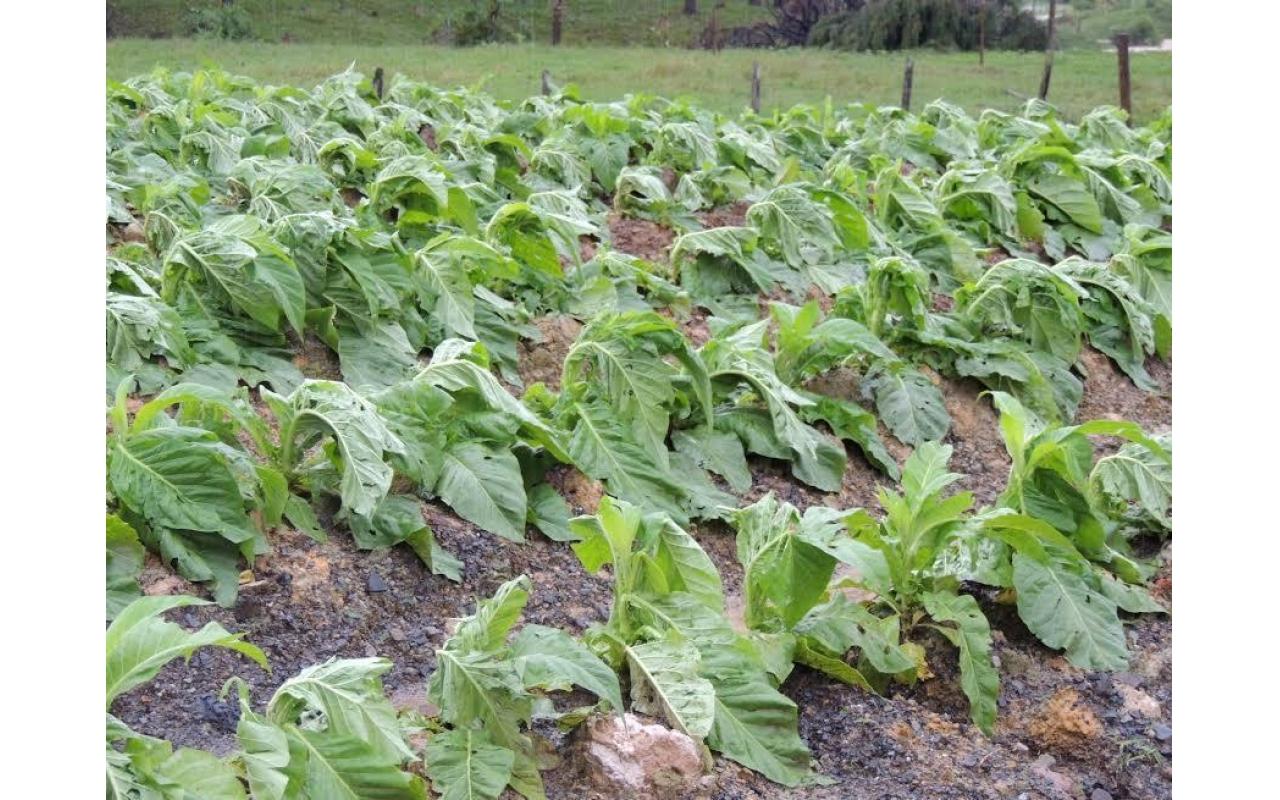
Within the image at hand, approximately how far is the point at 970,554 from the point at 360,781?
188 cm

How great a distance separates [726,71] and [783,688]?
16.5 m

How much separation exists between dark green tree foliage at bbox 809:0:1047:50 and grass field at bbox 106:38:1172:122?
17 centimetres

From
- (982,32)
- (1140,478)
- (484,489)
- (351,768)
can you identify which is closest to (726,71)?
(982,32)

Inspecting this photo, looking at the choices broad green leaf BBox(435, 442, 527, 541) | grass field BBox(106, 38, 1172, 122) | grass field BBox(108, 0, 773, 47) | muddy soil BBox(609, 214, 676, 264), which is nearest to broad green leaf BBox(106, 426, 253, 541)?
broad green leaf BBox(435, 442, 527, 541)

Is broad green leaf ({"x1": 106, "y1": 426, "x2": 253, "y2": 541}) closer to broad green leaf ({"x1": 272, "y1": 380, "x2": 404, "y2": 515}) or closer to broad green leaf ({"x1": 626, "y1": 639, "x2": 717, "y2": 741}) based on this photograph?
broad green leaf ({"x1": 272, "y1": 380, "x2": 404, "y2": 515})

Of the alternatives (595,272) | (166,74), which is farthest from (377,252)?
(166,74)

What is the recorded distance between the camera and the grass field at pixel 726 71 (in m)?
15.2

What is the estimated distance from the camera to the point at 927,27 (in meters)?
17.6

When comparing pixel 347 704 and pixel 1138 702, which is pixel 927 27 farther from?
pixel 347 704

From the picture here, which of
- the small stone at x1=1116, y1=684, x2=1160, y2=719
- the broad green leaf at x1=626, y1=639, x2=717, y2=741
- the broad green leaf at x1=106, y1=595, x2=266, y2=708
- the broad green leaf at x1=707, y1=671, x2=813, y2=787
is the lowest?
the small stone at x1=1116, y1=684, x2=1160, y2=719

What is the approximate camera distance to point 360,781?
2.53 m

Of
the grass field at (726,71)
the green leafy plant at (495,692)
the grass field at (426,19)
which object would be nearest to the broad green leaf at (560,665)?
the green leafy plant at (495,692)

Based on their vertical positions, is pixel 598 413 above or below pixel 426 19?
below

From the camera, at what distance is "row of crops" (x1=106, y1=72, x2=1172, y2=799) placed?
2910 millimetres
